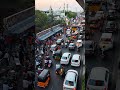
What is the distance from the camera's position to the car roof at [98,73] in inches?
56.7

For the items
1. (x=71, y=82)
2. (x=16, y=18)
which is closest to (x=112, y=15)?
(x=16, y=18)

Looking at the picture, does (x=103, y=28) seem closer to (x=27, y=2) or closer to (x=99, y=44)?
(x=99, y=44)

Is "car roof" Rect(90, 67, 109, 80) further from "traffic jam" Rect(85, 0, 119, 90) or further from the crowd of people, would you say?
the crowd of people

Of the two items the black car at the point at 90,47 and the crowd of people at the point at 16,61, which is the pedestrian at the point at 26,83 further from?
the black car at the point at 90,47

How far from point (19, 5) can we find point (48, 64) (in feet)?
5.03

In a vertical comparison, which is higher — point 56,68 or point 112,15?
point 112,15

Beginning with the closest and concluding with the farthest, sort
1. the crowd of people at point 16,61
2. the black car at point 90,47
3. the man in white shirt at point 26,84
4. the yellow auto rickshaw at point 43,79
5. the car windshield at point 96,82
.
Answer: the car windshield at point 96,82, the black car at point 90,47, the crowd of people at point 16,61, the man in white shirt at point 26,84, the yellow auto rickshaw at point 43,79

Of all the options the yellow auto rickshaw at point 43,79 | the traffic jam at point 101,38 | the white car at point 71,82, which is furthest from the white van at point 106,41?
the yellow auto rickshaw at point 43,79

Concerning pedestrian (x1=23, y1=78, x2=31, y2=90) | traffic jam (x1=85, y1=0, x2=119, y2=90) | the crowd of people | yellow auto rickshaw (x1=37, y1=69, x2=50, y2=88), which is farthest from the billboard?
yellow auto rickshaw (x1=37, y1=69, x2=50, y2=88)

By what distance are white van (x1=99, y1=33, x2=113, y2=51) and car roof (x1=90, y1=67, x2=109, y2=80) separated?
6.3 inches

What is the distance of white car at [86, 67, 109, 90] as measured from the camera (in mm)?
1423

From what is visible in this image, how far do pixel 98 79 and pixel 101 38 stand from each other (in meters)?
0.30

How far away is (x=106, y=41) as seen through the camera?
156 centimetres

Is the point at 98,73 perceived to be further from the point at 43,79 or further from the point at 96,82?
the point at 43,79
